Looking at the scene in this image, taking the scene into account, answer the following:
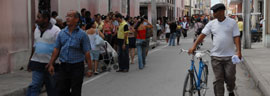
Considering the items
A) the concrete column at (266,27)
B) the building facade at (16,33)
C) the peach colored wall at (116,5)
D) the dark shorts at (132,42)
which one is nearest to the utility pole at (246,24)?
the concrete column at (266,27)

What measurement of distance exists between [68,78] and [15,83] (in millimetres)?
4116

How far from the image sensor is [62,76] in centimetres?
607

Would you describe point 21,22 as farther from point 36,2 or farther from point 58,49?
point 58,49

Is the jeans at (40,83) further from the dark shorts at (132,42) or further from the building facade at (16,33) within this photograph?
the dark shorts at (132,42)

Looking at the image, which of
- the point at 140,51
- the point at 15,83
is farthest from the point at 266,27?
the point at 15,83

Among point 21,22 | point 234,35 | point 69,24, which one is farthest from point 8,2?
point 234,35

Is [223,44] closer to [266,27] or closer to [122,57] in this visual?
[122,57]

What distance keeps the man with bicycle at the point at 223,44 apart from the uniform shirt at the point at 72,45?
1716mm

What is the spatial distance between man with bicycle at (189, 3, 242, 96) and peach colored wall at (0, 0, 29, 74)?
22.9 feet

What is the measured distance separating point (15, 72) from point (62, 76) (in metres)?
6.61

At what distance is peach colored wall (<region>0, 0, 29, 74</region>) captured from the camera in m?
A: 11.9

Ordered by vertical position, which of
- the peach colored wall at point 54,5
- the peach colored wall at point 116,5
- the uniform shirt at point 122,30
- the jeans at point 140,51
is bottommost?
the jeans at point 140,51

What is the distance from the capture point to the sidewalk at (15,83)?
8.61 meters

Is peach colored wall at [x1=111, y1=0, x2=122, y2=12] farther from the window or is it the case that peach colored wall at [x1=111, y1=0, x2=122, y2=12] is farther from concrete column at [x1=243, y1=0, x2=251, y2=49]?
concrete column at [x1=243, y1=0, x2=251, y2=49]
